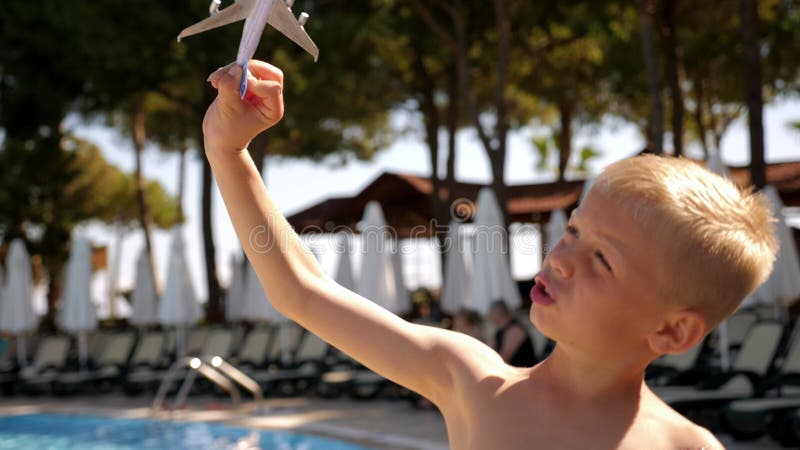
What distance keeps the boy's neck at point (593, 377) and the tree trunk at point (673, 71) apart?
14.9 m

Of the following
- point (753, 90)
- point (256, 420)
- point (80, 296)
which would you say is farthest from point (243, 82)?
point (80, 296)

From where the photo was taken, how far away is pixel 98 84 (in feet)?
67.4

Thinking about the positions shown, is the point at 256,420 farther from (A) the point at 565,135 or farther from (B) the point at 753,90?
(A) the point at 565,135

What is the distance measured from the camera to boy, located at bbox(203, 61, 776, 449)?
93cm

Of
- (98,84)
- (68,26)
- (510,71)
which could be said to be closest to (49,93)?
(98,84)

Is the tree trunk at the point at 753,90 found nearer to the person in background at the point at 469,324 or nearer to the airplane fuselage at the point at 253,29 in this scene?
the person in background at the point at 469,324

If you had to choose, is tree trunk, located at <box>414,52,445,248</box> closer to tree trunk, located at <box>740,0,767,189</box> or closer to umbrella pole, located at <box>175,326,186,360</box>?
umbrella pole, located at <box>175,326,186,360</box>

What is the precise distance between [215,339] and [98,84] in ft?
27.4

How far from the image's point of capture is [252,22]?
3.30 ft

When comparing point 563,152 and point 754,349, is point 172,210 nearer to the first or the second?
point 563,152

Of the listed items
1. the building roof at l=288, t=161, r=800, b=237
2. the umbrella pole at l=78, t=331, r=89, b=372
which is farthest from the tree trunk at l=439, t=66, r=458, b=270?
the umbrella pole at l=78, t=331, r=89, b=372

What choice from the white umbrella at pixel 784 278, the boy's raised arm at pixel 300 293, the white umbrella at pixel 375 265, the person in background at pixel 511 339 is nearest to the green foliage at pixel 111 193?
the white umbrella at pixel 375 265

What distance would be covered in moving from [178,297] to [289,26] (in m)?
14.9

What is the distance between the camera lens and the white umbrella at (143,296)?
1723 cm
